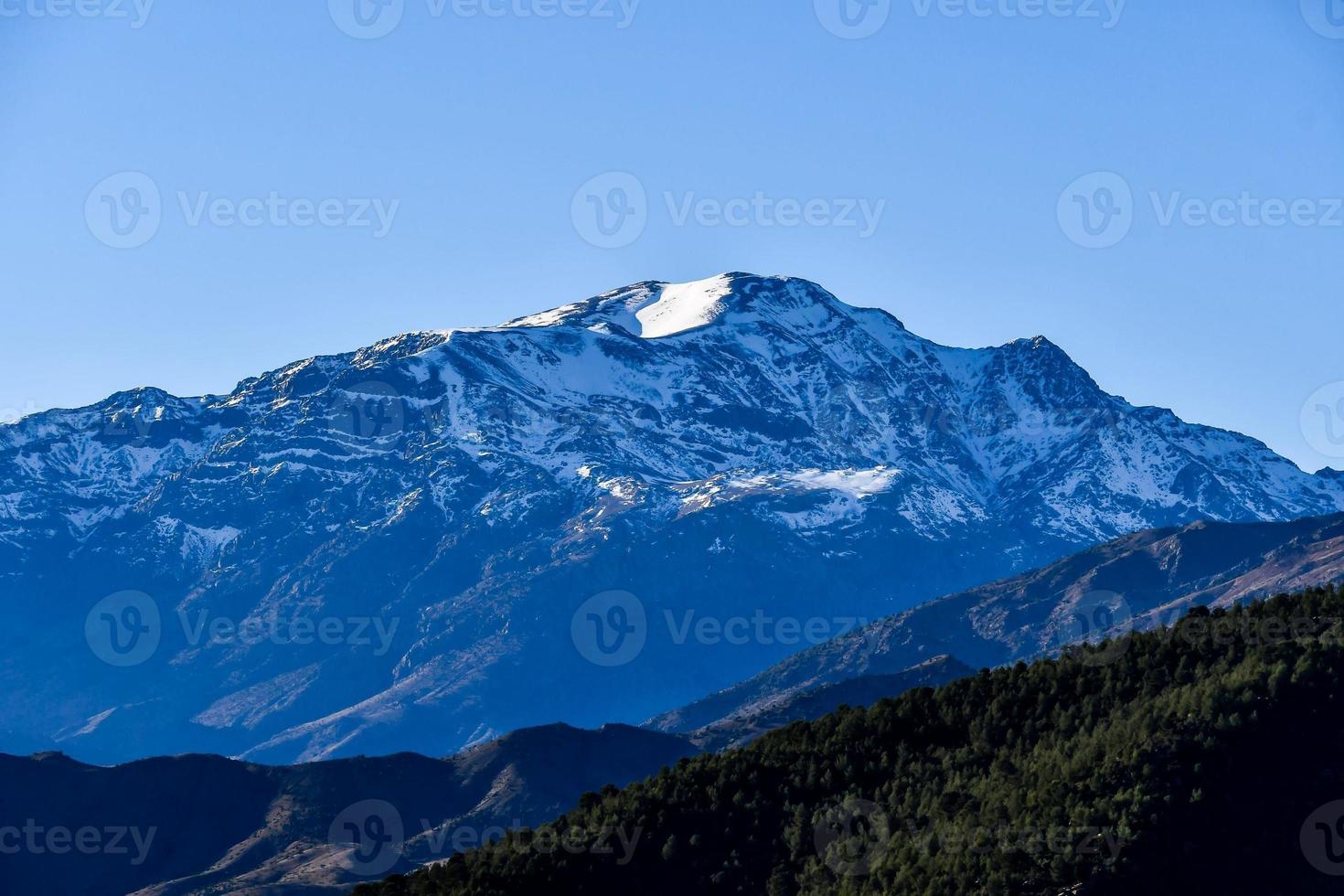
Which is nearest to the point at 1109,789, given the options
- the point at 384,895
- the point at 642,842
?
the point at 642,842

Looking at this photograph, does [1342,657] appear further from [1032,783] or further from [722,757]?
[722,757]

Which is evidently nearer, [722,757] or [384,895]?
[384,895]

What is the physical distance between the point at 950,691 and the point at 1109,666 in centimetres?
1555

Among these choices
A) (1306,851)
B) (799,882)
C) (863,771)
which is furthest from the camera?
(863,771)

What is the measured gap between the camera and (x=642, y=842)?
17762cm

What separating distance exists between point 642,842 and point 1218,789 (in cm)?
4761

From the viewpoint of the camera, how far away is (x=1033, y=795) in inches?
6353

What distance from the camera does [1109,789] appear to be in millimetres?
159500

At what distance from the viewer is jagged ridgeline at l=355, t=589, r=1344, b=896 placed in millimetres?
155125

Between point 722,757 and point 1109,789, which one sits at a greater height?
point 722,757

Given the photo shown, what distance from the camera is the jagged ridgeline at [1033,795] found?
15512 cm

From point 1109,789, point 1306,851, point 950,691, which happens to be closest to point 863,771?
point 950,691

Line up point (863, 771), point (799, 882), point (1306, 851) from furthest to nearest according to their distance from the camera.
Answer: point (863, 771)
point (799, 882)
point (1306, 851)

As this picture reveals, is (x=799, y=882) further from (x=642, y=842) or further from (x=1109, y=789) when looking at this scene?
(x=1109, y=789)
